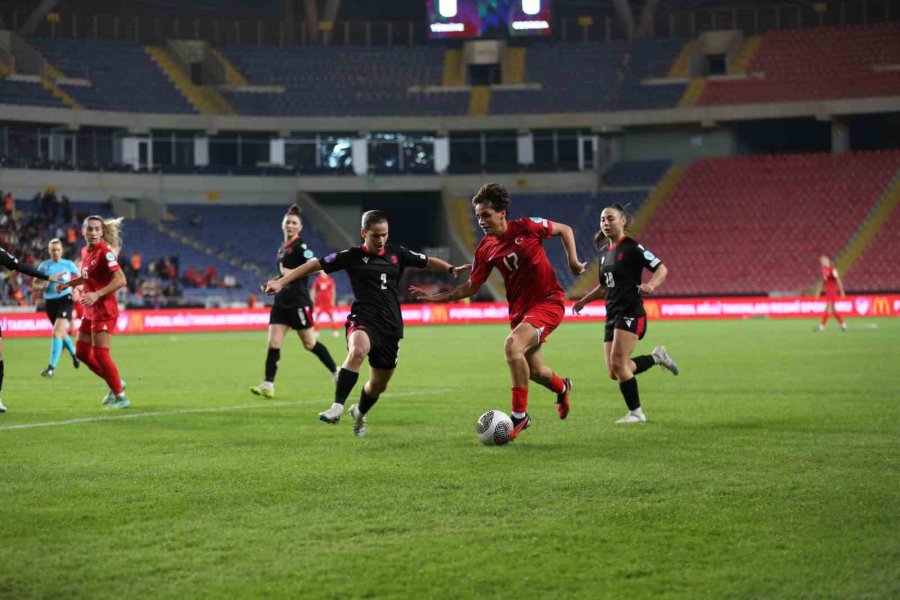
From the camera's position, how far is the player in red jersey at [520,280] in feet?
37.0

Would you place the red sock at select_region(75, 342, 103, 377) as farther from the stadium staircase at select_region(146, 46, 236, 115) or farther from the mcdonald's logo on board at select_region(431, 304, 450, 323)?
the stadium staircase at select_region(146, 46, 236, 115)

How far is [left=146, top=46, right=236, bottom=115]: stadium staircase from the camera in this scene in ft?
213

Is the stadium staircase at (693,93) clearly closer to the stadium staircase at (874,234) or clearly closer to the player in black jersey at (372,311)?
the stadium staircase at (874,234)

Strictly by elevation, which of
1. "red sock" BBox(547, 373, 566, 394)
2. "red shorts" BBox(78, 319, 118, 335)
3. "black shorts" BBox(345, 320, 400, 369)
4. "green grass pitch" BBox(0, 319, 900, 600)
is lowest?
"green grass pitch" BBox(0, 319, 900, 600)

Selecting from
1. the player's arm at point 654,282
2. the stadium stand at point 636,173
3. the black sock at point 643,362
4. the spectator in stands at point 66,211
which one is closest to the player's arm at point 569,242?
the player's arm at point 654,282

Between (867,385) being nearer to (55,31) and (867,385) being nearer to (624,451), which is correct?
(624,451)

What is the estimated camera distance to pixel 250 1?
7319 cm

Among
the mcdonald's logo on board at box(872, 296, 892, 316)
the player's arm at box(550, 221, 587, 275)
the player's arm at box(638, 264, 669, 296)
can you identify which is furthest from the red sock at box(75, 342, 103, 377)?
the mcdonald's logo on board at box(872, 296, 892, 316)

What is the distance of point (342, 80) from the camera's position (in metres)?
68.2

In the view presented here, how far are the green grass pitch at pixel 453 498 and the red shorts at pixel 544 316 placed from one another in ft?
3.34

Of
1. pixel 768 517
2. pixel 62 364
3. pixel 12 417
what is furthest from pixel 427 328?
pixel 768 517

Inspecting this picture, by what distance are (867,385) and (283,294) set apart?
26.4 feet

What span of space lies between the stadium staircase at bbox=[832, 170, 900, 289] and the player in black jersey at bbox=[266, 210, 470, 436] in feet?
152

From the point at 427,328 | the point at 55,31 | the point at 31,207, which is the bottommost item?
the point at 427,328
